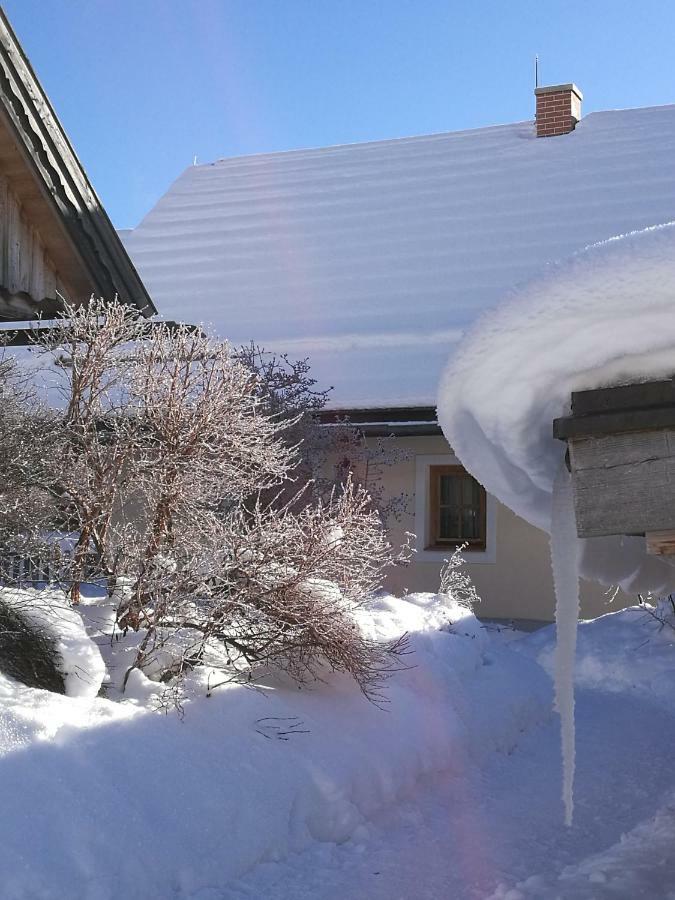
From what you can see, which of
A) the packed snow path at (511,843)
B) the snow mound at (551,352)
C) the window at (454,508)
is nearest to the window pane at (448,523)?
the window at (454,508)

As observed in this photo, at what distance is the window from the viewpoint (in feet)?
37.7

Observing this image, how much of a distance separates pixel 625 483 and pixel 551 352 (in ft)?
1.26

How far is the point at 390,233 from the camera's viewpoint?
14477 millimetres

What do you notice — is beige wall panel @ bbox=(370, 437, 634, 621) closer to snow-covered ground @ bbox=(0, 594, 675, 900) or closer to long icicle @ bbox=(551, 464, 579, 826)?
snow-covered ground @ bbox=(0, 594, 675, 900)

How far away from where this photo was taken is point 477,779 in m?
5.29

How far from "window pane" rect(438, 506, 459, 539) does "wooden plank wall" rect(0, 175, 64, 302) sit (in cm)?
664

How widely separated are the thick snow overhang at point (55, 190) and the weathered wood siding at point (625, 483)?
13.0 feet

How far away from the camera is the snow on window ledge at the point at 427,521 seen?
11.1 m

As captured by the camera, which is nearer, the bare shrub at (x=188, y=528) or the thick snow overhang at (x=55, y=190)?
the bare shrub at (x=188, y=528)

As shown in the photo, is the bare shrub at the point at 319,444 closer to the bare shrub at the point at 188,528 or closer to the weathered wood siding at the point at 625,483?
the bare shrub at the point at 188,528

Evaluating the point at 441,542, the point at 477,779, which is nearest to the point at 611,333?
the point at 477,779

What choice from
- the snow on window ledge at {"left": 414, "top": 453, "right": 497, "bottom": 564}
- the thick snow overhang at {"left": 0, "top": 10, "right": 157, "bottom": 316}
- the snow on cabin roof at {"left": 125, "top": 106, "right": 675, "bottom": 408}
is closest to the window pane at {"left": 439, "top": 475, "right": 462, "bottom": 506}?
the snow on window ledge at {"left": 414, "top": 453, "right": 497, "bottom": 564}

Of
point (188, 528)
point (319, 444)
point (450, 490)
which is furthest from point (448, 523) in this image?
point (188, 528)

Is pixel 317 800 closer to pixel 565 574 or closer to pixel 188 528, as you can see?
pixel 188 528
